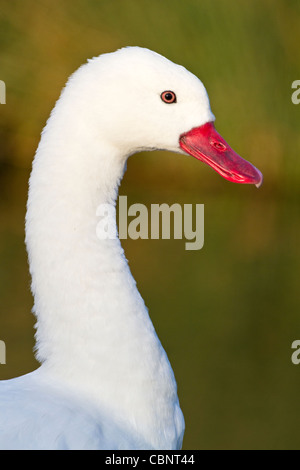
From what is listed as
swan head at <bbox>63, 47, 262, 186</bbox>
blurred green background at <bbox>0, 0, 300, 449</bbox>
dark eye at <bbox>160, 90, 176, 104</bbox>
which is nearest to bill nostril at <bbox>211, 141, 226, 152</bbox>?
swan head at <bbox>63, 47, 262, 186</bbox>

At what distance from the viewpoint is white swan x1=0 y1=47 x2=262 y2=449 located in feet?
6.46

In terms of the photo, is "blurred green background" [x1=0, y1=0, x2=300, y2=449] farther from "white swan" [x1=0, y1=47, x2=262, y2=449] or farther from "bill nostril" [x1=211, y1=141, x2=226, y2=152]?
"white swan" [x1=0, y1=47, x2=262, y2=449]

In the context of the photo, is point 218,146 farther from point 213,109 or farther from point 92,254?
point 213,109

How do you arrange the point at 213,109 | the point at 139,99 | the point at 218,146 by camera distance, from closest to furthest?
the point at 139,99
the point at 218,146
the point at 213,109

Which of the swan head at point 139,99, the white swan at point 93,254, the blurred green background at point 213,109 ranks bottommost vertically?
the white swan at point 93,254

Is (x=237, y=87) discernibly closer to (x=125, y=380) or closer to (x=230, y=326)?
(x=230, y=326)

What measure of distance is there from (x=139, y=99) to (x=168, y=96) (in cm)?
7

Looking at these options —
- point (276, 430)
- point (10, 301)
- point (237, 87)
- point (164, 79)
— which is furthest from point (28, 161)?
point (164, 79)

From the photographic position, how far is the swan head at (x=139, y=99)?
6.46ft

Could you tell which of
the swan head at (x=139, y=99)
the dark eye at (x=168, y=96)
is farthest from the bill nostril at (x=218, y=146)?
the dark eye at (x=168, y=96)

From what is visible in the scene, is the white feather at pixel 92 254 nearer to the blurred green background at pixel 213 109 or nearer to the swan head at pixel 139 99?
the swan head at pixel 139 99

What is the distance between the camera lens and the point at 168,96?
203 cm

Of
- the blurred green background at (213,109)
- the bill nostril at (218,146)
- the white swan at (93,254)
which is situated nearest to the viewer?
the white swan at (93,254)

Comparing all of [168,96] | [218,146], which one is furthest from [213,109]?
[168,96]
